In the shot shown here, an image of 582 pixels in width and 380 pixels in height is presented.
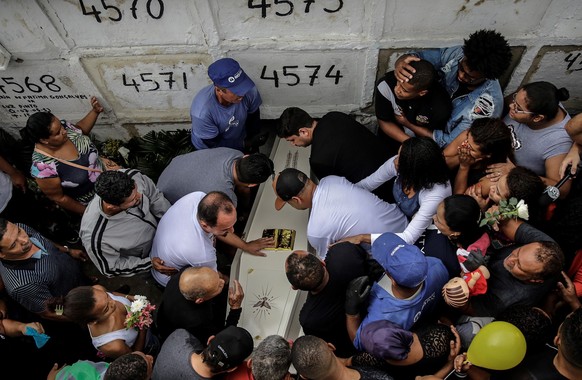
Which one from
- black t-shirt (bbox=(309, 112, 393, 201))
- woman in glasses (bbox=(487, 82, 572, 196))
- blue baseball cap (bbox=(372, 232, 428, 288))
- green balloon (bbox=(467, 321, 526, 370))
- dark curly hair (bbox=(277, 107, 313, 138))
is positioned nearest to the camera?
green balloon (bbox=(467, 321, 526, 370))

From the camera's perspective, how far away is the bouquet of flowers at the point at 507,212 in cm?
312

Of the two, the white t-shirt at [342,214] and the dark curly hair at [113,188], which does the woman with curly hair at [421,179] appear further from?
the dark curly hair at [113,188]

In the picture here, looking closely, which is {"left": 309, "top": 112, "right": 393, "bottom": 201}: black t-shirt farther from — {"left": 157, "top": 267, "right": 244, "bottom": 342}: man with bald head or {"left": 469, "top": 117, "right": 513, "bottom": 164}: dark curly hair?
{"left": 157, "top": 267, "right": 244, "bottom": 342}: man with bald head

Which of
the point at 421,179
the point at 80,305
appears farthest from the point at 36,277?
the point at 421,179

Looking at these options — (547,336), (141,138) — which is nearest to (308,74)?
(141,138)

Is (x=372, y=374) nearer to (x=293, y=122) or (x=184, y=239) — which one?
(x=184, y=239)

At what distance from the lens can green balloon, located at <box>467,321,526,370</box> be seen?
260 centimetres

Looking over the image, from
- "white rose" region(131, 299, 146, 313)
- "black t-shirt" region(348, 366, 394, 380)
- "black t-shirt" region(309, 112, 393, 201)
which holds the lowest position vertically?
"white rose" region(131, 299, 146, 313)

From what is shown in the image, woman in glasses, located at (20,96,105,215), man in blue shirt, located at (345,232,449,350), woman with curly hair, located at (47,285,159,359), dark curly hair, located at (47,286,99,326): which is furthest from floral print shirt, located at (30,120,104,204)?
man in blue shirt, located at (345,232,449,350)

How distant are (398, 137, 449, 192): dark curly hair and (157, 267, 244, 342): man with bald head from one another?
1.69 metres

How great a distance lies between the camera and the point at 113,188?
335 centimetres

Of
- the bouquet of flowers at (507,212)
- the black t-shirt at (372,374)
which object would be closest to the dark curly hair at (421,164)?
the bouquet of flowers at (507,212)

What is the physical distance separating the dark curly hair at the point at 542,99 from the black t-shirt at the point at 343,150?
132 centimetres

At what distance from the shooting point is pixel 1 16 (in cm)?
412
